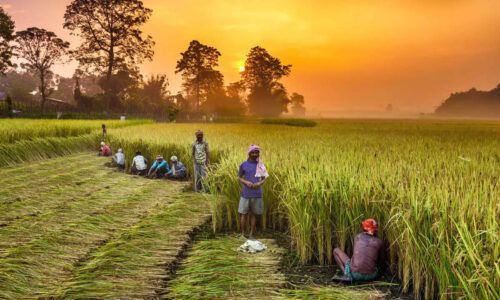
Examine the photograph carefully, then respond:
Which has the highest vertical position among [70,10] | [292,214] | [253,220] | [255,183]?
[70,10]

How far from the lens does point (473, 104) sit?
144625 mm

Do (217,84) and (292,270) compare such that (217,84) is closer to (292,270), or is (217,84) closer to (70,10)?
(70,10)

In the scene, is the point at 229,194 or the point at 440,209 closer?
the point at 440,209

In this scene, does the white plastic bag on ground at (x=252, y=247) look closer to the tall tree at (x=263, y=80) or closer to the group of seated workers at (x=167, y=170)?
the group of seated workers at (x=167, y=170)

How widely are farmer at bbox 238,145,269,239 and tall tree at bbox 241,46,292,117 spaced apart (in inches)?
2975

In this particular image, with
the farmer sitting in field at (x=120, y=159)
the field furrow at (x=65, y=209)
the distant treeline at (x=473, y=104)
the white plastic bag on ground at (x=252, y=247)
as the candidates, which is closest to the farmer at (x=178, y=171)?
the field furrow at (x=65, y=209)

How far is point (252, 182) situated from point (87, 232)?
300cm

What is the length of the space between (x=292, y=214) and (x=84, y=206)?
16.3 ft

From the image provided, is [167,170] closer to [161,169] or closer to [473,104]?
[161,169]

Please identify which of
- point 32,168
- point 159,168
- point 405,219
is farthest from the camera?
point 32,168

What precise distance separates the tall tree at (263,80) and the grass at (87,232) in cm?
7299

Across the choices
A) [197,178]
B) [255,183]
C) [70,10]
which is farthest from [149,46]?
[255,183]

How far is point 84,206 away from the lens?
722 centimetres

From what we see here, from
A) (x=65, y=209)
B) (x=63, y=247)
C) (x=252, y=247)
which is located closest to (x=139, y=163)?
A: (x=65, y=209)
